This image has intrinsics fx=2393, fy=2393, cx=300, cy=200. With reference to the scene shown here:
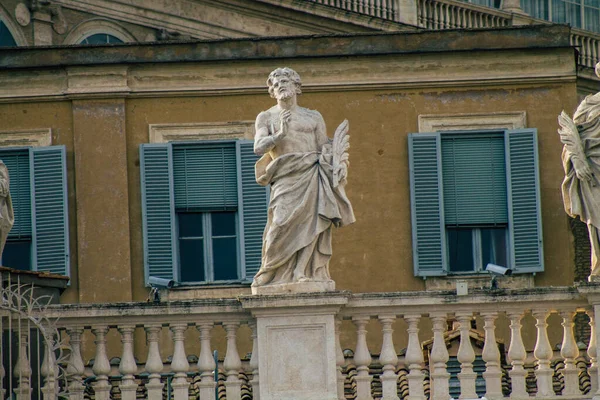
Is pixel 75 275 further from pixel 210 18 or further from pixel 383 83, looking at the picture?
pixel 210 18

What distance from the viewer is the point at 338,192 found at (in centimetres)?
2291

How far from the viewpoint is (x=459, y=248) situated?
32062 millimetres

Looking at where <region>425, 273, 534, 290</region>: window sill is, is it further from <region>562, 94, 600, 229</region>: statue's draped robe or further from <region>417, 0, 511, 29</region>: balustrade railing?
<region>417, 0, 511, 29</region>: balustrade railing

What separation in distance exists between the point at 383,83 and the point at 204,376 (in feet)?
32.8

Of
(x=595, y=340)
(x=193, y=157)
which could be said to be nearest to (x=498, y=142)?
(x=193, y=157)

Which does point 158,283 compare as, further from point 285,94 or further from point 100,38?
point 100,38

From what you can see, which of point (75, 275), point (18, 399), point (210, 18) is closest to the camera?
point (18, 399)

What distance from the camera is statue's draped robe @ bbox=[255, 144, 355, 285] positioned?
2280 centimetres

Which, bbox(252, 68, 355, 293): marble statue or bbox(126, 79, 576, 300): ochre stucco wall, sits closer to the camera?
bbox(252, 68, 355, 293): marble statue

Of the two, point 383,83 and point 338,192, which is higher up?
point 383,83

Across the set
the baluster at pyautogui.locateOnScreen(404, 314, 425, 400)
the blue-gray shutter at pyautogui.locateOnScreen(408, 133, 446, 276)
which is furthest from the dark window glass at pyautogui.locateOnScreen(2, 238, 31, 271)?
the baluster at pyautogui.locateOnScreen(404, 314, 425, 400)

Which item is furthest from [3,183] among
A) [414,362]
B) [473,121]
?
[473,121]

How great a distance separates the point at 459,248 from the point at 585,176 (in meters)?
9.17

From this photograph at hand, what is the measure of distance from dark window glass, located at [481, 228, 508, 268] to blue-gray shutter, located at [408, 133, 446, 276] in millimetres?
642
